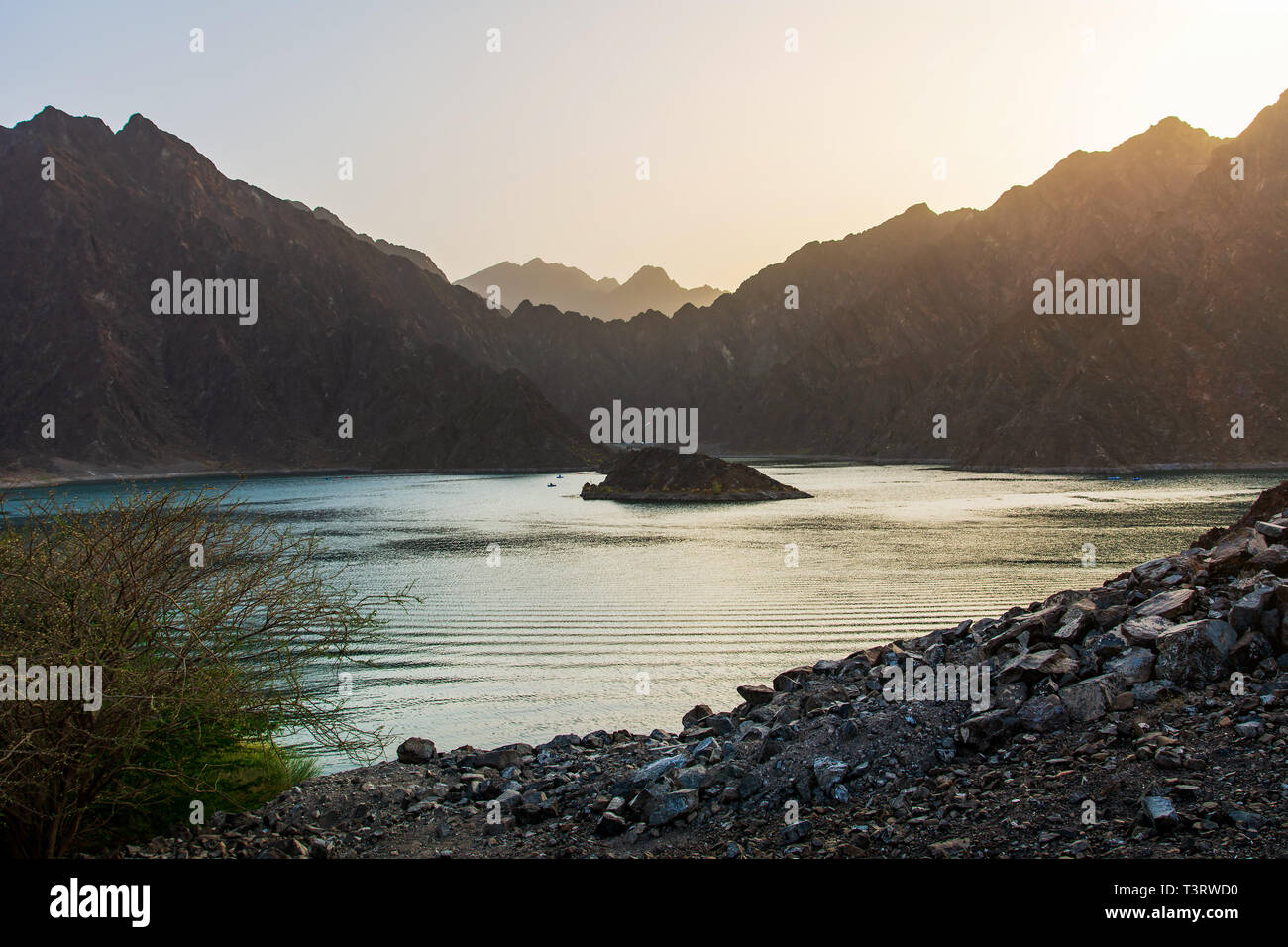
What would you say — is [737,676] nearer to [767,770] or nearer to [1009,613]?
[1009,613]

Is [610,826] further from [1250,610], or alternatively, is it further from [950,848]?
[1250,610]

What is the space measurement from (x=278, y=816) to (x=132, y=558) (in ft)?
12.5

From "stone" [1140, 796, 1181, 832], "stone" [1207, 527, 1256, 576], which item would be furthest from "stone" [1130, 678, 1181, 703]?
"stone" [1207, 527, 1256, 576]

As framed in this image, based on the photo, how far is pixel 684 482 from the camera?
438 ft

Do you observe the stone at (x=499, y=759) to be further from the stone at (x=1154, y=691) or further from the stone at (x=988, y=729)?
the stone at (x=1154, y=691)

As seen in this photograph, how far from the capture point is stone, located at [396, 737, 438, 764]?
1507 cm

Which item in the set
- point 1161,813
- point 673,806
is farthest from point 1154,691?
point 673,806

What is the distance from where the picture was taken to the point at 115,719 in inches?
398

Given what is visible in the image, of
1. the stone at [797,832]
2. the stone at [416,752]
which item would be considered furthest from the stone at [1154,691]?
the stone at [416,752]

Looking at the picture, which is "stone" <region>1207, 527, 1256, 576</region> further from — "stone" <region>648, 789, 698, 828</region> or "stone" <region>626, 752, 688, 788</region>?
"stone" <region>648, 789, 698, 828</region>

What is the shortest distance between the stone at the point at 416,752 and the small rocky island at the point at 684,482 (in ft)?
367

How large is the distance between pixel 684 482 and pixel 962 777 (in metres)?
122
